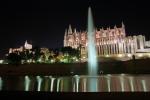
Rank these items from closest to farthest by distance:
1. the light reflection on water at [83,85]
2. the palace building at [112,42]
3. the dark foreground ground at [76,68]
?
the light reflection on water at [83,85], the dark foreground ground at [76,68], the palace building at [112,42]

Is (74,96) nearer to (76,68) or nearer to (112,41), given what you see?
(76,68)

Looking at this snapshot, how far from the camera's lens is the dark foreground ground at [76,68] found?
3819 cm

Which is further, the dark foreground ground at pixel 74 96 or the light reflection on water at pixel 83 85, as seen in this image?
the light reflection on water at pixel 83 85

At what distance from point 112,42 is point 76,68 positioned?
145 ft

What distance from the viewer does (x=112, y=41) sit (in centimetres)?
8412

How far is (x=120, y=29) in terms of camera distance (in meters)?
83.7

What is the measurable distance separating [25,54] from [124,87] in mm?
50476

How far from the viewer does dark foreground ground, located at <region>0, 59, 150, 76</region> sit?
125ft

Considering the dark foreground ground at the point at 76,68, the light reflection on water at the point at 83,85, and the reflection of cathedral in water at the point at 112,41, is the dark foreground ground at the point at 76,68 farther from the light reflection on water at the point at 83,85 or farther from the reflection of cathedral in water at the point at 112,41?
the reflection of cathedral in water at the point at 112,41

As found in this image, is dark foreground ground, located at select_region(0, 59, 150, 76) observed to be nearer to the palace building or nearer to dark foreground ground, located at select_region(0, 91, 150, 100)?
dark foreground ground, located at select_region(0, 91, 150, 100)

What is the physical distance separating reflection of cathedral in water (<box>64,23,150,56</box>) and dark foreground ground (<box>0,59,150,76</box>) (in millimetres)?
31990

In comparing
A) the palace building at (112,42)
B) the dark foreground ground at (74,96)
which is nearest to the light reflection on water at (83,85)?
the dark foreground ground at (74,96)

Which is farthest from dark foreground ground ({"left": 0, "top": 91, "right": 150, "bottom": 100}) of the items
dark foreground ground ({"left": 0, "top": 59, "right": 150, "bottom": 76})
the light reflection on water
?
dark foreground ground ({"left": 0, "top": 59, "right": 150, "bottom": 76})

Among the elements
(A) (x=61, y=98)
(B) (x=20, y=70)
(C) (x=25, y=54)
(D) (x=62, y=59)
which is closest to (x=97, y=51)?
(D) (x=62, y=59)
